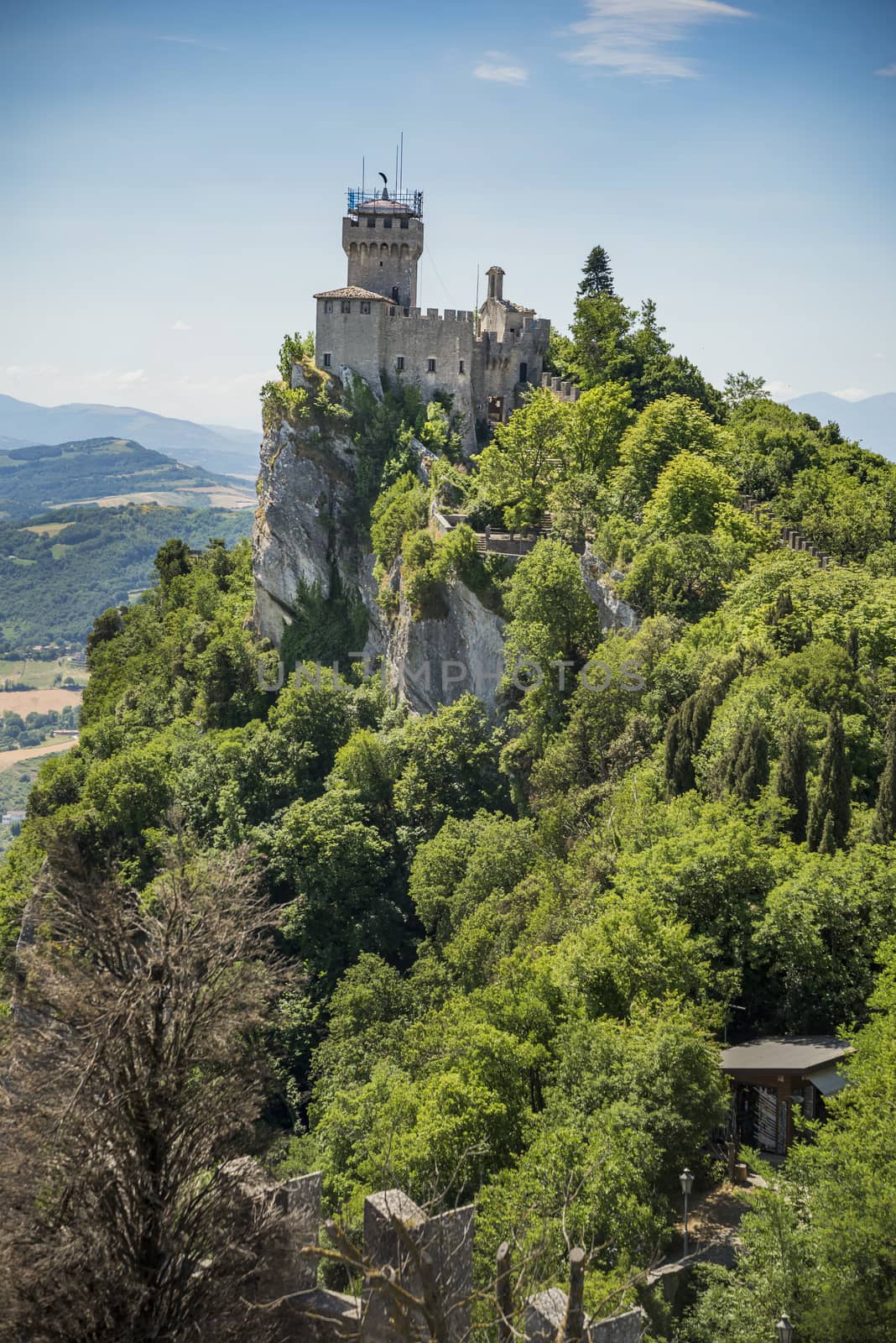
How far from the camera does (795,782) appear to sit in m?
31.0

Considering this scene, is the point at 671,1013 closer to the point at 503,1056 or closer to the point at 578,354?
the point at 503,1056

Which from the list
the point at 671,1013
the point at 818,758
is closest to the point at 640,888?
the point at 671,1013

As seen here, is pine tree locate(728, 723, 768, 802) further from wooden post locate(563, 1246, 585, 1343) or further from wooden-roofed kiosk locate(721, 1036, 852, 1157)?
wooden post locate(563, 1246, 585, 1343)

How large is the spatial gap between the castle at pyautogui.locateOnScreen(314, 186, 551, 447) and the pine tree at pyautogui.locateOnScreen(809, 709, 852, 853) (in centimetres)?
4238

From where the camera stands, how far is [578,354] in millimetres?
70625

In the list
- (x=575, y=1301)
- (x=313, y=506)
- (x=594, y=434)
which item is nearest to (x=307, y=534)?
(x=313, y=506)

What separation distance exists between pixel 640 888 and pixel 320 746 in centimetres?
3240

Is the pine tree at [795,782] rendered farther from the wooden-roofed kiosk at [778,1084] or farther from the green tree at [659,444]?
the green tree at [659,444]

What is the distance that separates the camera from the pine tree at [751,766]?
31.9 metres

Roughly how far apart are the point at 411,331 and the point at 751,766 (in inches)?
1730

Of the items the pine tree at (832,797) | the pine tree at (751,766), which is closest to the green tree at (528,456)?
the pine tree at (751,766)

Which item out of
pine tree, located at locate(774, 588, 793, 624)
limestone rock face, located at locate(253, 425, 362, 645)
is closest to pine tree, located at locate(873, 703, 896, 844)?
pine tree, located at locate(774, 588, 793, 624)

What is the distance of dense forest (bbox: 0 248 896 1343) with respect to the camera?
40.8 feet

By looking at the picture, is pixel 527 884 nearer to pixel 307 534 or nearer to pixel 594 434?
pixel 594 434
